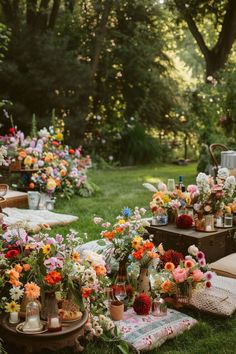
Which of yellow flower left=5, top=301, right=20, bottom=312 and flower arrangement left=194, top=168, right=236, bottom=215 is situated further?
flower arrangement left=194, top=168, right=236, bottom=215

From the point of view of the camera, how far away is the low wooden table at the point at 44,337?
314 centimetres

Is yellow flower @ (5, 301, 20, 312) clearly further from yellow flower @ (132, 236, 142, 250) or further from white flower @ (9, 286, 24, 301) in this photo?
yellow flower @ (132, 236, 142, 250)

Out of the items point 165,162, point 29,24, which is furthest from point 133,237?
point 165,162

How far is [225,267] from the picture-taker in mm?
4828

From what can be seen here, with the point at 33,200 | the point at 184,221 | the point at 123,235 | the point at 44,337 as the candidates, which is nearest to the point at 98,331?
the point at 44,337

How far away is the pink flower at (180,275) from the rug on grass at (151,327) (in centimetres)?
24

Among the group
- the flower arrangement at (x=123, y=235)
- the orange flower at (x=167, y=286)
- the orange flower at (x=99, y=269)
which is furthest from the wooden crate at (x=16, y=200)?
the orange flower at (x=99, y=269)

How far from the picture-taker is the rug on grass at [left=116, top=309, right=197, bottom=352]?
3.63 metres

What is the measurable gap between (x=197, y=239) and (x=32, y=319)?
6.92 ft

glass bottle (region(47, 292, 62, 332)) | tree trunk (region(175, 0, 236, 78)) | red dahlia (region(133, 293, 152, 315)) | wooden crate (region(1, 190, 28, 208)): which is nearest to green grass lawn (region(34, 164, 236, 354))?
red dahlia (region(133, 293, 152, 315))

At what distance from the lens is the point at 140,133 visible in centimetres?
1530

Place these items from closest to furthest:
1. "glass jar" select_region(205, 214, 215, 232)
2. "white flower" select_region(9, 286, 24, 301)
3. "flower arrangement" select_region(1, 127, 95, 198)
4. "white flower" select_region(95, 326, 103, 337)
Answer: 1. "white flower" select_region(9, 286, 24, 301)
2. "white flower" select_region(95, 326, 103, 337)
3. "glass jar" select_region(205, 214, 215, 232)
4. "flower arrangement" select_region(1, 127, 95, 198)

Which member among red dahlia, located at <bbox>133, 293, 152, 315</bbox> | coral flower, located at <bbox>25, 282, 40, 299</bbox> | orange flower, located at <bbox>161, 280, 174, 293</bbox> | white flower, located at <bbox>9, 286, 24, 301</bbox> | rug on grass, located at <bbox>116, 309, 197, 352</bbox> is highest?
coral flower, located at <bbox>25, 282, 40, 299</bbox>

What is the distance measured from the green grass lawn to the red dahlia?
0.30 metres
